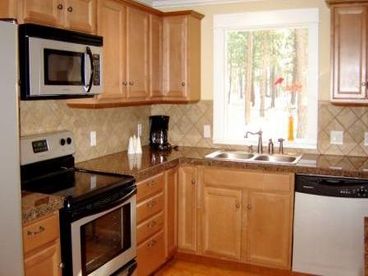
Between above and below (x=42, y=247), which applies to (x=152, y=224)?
below

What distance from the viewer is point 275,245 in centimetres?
357

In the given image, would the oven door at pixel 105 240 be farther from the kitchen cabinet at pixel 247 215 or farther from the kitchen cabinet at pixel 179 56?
the kitchen cabinet at pixel 179 56

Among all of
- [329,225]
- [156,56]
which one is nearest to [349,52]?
[329,225]

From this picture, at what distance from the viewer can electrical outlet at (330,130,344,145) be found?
3.88 m

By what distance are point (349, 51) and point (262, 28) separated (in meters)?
0.93

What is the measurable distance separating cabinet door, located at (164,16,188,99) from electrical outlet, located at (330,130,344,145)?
1348 millimetres

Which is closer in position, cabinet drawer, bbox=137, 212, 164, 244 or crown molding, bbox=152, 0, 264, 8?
cabinet drawer, bbox=137, 212, 164, 244

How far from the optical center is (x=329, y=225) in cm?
334

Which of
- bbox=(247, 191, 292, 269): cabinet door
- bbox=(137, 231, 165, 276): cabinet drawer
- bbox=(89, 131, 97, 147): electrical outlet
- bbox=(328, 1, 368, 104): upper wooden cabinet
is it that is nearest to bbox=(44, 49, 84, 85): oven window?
bbox=(89, 131, 97, 147): electrical outlet

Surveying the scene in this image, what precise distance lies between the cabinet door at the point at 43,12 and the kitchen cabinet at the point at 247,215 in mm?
1680

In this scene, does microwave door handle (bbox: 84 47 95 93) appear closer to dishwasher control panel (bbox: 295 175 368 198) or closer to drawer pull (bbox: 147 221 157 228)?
drawer pull (bbox: 147 221 157 228)

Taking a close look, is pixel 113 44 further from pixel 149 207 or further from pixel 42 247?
pixel 42 247

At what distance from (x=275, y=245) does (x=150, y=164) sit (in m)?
1.18

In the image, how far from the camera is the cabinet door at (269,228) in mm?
3508
